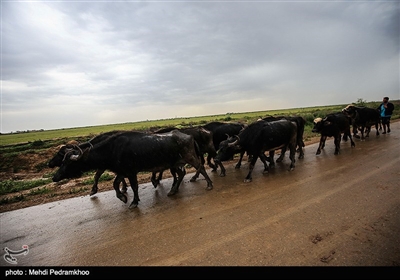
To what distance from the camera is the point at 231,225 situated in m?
4.30

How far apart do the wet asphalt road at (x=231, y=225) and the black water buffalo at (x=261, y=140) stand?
4.38 feet

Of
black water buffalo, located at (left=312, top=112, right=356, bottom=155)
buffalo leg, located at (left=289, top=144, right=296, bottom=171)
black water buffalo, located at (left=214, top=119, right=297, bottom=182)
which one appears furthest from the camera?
black water buffalo, located at (left=312, top=112, right=356, bottom=155)

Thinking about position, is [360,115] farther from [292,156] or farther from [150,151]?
[150,151]

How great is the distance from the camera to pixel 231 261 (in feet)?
10.6

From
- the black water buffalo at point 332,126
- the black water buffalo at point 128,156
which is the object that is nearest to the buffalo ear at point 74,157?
the black water buffalo at point 128,156

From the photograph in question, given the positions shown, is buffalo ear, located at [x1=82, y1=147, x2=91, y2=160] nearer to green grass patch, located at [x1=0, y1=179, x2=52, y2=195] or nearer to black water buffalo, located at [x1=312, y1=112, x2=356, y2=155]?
green grass patch, located at [x1=0, y1=179, x2=52, y2=195]

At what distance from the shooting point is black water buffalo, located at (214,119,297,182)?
7938mm

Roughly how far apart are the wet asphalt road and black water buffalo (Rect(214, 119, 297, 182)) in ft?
4.38

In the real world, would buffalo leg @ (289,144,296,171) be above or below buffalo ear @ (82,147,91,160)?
below

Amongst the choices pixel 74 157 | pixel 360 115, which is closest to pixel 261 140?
pixel 74 157

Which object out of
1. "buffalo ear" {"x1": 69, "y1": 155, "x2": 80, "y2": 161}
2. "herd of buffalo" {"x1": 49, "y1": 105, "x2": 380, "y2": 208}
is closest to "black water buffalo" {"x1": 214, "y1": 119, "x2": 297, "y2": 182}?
"herd of buffalo" {"x1": 49, "y1": 105, "x2": 380, "y2": 208}

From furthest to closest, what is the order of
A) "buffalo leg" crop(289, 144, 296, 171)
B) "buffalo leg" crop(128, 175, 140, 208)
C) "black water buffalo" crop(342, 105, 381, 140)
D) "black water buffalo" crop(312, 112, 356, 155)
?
1. "black water buffalo" crop(342, 105, 381, 140)
2. "black water buffalo" crop(312, 112, 356, 155)
3. "buffalo leg" crop(289, 144, 296, 171)
4. "buffalo leg" crop(128, 175, 140, 208)
